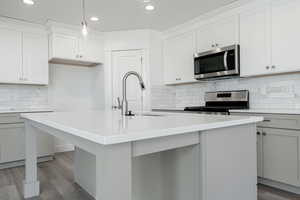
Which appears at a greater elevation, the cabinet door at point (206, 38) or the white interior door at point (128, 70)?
the cabinet door at point (206, 38)

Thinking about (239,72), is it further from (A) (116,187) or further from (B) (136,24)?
(A) (116,187)

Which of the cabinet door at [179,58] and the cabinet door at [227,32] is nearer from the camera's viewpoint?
the cabinet door at [227,32]

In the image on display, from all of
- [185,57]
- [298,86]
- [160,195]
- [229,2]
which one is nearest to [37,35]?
[185,57]

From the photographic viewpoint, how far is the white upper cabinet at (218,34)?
310 centimetres

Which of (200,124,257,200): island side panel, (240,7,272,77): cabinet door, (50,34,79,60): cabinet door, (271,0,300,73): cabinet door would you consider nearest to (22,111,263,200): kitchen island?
(200,124,257,200): island side panel

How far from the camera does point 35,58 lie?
12.2ft

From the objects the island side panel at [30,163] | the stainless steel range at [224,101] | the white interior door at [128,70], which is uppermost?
the white interior door at [128,70]

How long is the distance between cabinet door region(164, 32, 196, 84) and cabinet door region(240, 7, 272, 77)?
3.02ft

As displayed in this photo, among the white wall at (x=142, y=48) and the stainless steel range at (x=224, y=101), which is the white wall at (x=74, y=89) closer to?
the white wall at (x=142, y=48)

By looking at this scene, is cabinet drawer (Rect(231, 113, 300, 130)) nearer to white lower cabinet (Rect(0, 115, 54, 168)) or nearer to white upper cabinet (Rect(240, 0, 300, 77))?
white upper cabinet (Rect(240, 0, 300, 77))

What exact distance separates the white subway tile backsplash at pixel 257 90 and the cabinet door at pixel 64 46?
5.51ft

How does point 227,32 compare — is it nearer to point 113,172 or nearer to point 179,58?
point 179,58

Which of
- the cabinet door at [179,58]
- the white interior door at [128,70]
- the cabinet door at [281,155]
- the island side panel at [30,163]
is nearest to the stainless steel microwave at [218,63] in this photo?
the cabinet door at [179,58]

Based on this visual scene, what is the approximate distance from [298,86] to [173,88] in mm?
2301
